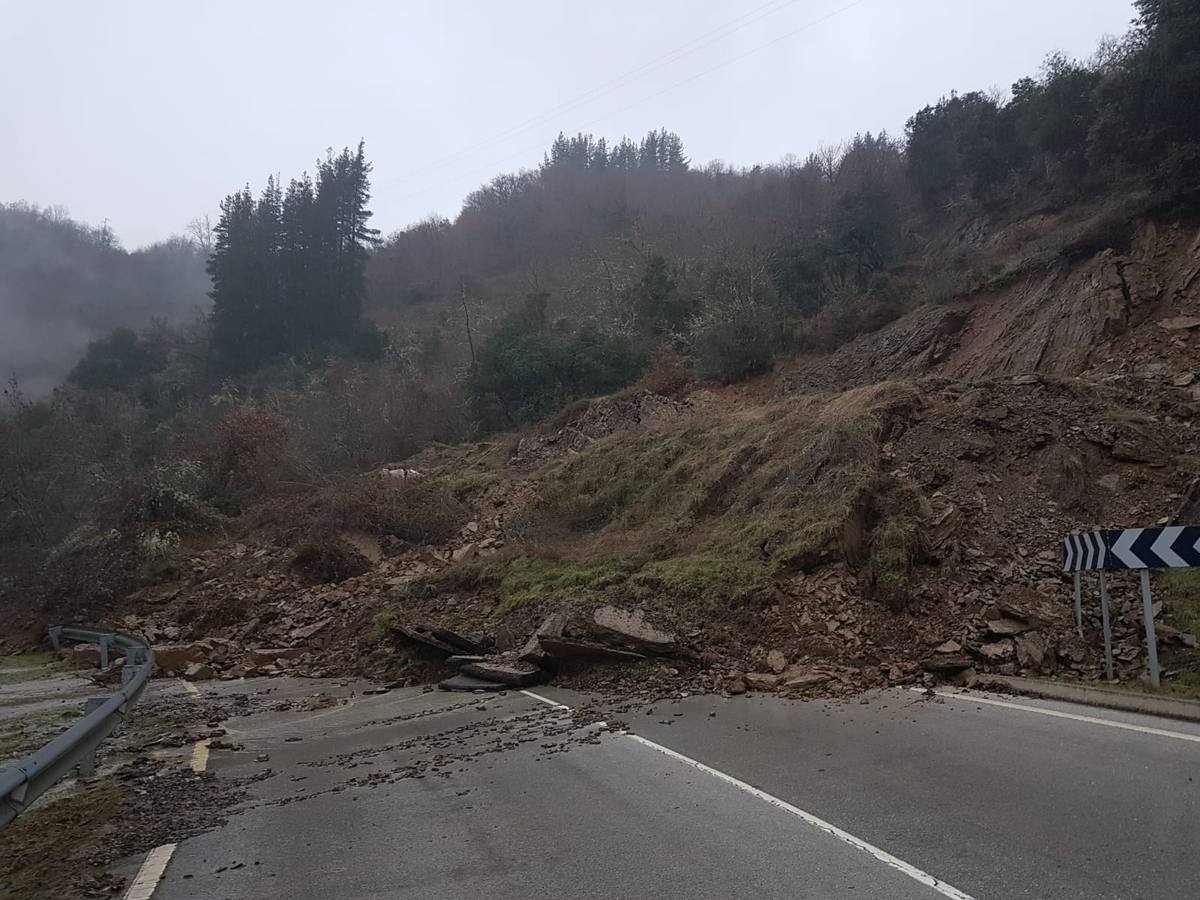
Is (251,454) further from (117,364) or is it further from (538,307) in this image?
(117,364)

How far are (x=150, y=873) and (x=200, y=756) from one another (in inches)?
166

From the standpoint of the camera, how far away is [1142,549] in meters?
8.97

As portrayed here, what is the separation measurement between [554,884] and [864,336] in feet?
75.3

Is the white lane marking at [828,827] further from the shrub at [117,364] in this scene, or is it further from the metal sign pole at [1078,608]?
the shrub at [117,364]

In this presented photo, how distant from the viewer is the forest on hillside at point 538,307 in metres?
24.5

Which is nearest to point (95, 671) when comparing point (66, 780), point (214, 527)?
point (214, 527)

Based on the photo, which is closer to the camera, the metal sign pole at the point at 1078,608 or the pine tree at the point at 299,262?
the metal sign pole at the point at 1078,608

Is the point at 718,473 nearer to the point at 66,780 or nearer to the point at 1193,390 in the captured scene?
the point at 1193,390

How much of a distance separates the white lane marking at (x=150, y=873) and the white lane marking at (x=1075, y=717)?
739 centimetres

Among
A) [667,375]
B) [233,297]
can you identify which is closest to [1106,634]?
[667,375]

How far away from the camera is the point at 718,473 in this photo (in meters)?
18.5

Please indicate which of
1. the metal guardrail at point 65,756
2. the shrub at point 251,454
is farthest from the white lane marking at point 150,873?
the shrub at point 251,454

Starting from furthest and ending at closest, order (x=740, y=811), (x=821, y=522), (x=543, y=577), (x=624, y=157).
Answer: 1. (x=624, y=157)
2. (x=543, y=577)
3. (x=821, y=522)
4. (x=740, y=811)

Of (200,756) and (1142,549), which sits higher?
(1142,549)
